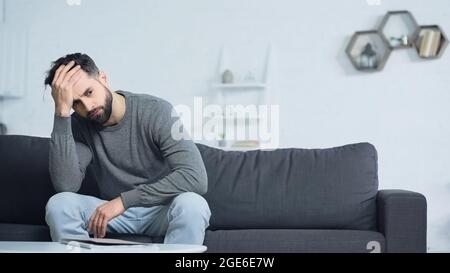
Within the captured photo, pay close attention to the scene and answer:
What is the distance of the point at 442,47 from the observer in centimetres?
290

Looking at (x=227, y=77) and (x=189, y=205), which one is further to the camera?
(x=227, y=77)

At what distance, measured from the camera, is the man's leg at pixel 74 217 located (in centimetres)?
149

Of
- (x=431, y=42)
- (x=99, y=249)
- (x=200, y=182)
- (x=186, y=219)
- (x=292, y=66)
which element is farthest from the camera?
(x=292, y=66)

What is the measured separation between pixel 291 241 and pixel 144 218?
0.37 meters

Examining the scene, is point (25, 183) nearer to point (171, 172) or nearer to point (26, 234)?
point (26, 234)

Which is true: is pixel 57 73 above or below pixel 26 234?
above

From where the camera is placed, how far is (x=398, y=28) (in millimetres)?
2990

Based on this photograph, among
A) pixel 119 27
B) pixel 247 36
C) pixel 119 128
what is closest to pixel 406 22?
pixel 247 36

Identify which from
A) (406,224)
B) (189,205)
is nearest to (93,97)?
(189,205)

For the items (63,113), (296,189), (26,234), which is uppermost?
(63,113)

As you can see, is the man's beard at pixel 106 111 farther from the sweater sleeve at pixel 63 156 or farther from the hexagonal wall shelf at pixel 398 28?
the hexagonal wall shelf at pixel 398 28

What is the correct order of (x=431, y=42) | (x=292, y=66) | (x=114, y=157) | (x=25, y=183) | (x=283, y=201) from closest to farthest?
(x=114, y=157) → (x=283, y=201) → (x=25, y=183) → (x=431, y=42) → (x=292, y=66)

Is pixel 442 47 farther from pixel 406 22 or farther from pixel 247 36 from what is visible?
pixel 247 36

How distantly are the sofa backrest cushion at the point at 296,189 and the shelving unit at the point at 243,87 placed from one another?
1.11 meters
